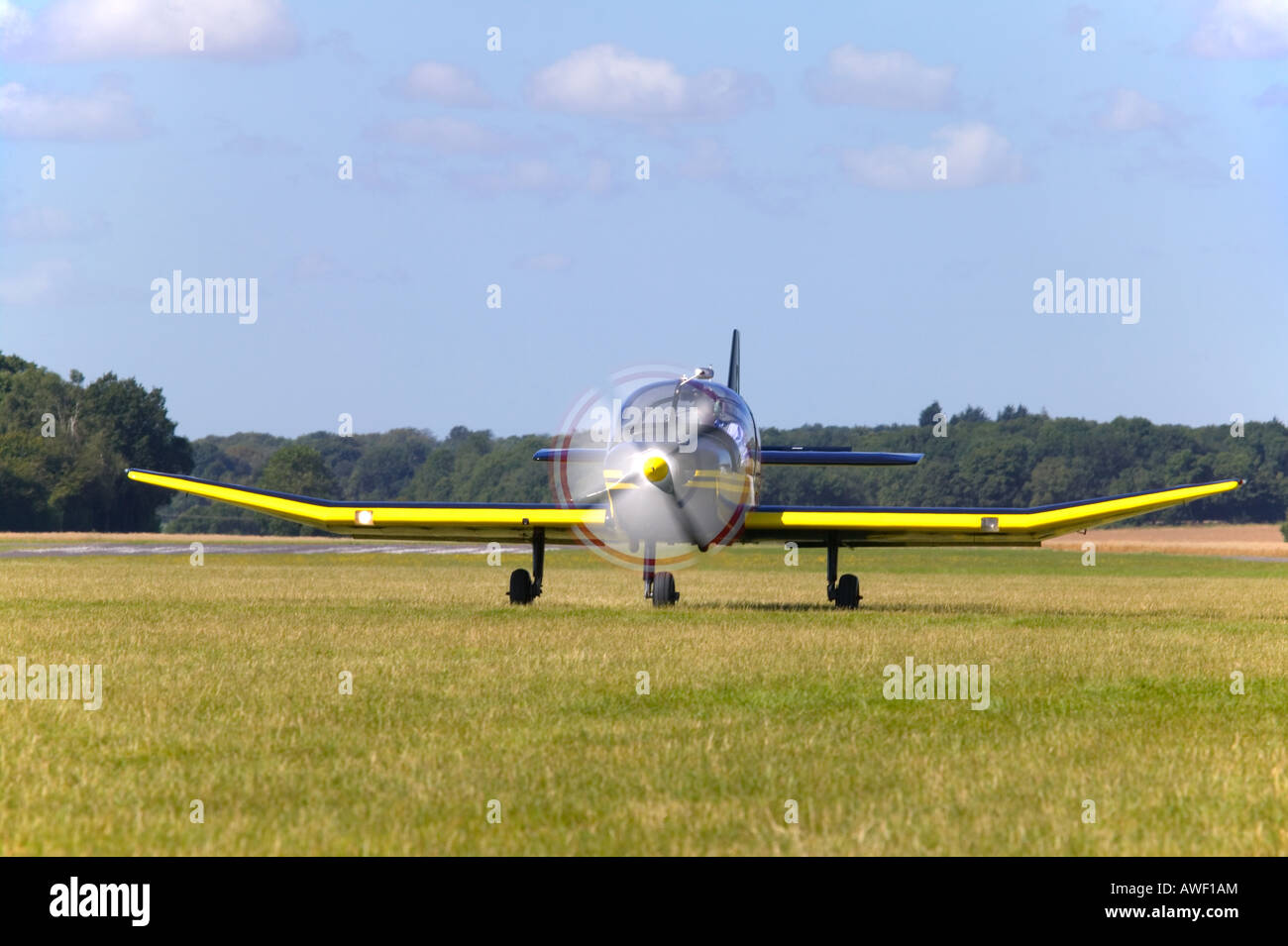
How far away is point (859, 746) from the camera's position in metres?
9.04

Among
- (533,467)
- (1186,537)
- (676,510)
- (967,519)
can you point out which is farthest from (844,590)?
(1186,537)

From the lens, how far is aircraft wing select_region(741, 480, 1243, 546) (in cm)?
2139

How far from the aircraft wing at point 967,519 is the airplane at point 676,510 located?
0.02 metres

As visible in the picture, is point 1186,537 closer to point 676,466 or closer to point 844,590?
point 844,590

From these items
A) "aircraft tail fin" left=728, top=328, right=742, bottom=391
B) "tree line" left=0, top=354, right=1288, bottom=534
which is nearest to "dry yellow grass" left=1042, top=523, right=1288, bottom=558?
"tree line" left=0, top=354, right=1288, bottom=534

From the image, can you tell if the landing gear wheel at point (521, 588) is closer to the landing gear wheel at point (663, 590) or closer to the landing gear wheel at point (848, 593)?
the landing gear wheel at point (663, 590)

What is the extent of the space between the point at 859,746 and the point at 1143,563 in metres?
50.3

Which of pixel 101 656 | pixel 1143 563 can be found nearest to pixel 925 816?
pixel 101 656

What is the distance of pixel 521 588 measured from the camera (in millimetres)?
21734

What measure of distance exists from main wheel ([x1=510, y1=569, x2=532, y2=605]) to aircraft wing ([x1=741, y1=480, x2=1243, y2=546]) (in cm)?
314

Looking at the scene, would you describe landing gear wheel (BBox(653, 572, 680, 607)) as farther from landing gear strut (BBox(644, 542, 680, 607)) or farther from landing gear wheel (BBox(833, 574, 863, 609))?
landing gear wheel (BBox(833, 574, 863, 609))

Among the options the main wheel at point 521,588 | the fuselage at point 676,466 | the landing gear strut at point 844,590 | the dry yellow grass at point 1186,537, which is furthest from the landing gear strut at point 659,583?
the dry yellow grass at point 1186,537

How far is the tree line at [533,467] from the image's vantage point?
10031 cm

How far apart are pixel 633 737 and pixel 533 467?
80.3 metres
